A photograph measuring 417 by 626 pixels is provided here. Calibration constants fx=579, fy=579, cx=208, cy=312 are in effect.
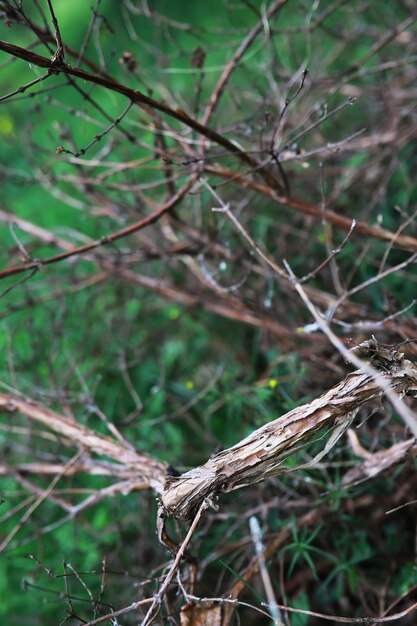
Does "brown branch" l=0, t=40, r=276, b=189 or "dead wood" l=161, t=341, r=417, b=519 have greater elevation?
"brown branch" l=0, t=40, r=276, b=189

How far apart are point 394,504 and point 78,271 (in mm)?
1658

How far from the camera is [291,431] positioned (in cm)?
97

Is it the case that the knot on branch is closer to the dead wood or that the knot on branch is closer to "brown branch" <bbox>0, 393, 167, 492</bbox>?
the dead wood

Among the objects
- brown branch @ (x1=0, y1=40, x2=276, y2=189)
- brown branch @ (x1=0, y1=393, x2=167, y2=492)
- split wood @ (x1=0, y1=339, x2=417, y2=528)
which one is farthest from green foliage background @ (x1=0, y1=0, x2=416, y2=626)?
split wood @ (x1=0, y1=339, x2=417, y2=528)

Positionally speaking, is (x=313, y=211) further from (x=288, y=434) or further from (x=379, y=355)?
(x=288, y=434)

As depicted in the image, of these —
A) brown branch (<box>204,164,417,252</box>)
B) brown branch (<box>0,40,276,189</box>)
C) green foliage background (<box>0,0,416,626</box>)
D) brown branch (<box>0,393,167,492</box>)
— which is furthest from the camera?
green foliage background (<box>0,0,416,626</box>)

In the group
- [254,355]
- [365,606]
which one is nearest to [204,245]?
[254,355]

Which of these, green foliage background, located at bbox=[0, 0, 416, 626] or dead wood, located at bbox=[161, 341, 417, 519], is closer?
dead wood, located at bbox=[161, 341, 417, 519]

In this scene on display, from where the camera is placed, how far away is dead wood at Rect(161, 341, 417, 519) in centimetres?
97

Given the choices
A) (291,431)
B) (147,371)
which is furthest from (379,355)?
(147,371)

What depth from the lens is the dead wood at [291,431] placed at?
0.97 m

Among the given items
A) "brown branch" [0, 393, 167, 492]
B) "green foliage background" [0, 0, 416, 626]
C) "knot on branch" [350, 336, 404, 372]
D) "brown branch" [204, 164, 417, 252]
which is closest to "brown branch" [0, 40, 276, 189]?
"brown branch" [204, 164, 417, 252]

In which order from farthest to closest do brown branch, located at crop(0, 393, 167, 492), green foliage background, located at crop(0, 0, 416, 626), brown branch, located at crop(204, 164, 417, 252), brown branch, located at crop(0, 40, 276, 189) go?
green foliage background, located at crop(0, 0, 416, 626)
brown branch, located at crop(204, 164, 417, 252)
brown branch, located at crop(0, 393, 167, 492)
brown branch, located at crop(0, 40, 276, 189)

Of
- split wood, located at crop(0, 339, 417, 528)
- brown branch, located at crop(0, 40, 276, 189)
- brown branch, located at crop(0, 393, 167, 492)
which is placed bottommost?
split wood, located at crop(0, 339, 417, 528)
